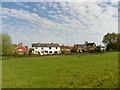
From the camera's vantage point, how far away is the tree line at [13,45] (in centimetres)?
4960

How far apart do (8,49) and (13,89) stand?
48050 mm

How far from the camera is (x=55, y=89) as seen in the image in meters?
6.67

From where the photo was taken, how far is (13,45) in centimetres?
6316

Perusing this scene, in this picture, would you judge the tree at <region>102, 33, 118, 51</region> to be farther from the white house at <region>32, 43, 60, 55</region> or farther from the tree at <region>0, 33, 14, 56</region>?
the tree at <region>0, 33, 14, 56</region>

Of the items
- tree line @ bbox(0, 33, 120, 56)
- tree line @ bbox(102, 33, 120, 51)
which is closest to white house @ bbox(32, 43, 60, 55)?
tree line @ bbox(0, 33, 120, 56)

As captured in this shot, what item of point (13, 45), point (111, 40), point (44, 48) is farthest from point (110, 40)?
point (13, 45)

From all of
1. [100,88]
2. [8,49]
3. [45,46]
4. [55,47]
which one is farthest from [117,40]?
[100,88]

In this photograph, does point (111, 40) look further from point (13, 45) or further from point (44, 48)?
point (13, 45)

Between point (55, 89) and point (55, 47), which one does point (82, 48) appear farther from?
point (55, 89)

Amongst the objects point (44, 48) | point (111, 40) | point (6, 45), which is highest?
point (111, 40)

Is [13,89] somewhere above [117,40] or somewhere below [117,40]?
below

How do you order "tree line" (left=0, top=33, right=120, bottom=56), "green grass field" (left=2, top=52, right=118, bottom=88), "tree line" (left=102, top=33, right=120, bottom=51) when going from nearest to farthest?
"green grass field" (left=2, top=52, right=118, bottom=88), "tree line" (left=0, top=33, right=120, bottom=56), "tree line" (left=102, top=33, right=120, bottom=51)

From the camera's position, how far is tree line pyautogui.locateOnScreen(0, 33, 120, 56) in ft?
163

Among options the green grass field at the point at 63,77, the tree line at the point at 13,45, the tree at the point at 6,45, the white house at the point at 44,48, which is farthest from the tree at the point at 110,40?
the green grass field at the point at 63,77
